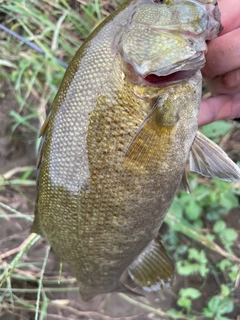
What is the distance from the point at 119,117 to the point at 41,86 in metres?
1.26

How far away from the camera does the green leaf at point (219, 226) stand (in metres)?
2.03

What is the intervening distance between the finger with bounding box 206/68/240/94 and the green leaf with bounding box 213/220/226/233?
2.93 feet

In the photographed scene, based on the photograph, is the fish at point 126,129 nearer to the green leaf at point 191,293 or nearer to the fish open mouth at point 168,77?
the fish open mouth at point 168,77

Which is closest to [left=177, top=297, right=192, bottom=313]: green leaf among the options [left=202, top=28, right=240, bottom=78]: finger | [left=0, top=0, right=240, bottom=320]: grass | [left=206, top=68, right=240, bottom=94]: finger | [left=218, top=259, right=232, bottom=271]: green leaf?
[left=0, top=0, right=240, bottom=320]: grass

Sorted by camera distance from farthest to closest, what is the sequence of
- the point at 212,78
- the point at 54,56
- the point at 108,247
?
the point at 54,56, the point at 212,78, the point at 108,247

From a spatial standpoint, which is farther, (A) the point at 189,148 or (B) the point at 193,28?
(A) the point at 189,148

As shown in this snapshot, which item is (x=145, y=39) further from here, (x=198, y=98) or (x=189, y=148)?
(x=189, y=148)

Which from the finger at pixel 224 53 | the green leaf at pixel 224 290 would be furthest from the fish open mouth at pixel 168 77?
the green leaf at pixel 224 290

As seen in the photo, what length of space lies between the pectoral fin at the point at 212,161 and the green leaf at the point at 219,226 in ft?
2.80

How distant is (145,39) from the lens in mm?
1067

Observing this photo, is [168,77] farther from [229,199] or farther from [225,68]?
[229,199]

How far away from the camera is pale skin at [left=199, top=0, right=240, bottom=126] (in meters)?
1.23

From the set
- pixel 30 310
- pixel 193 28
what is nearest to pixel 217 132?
pixel 193 28

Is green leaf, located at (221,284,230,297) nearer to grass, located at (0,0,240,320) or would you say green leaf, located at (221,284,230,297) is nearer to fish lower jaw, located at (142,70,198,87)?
grass, located at (0,0,240,320)
